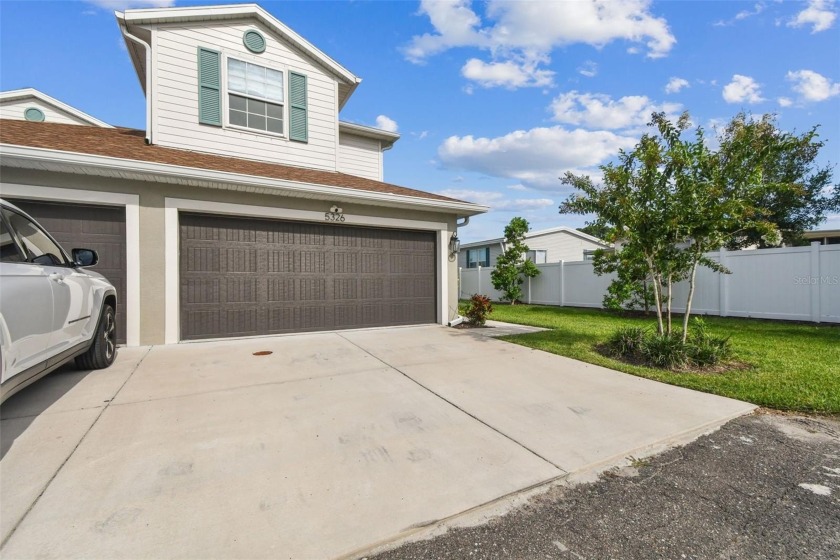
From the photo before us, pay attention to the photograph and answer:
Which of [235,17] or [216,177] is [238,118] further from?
[216,177]

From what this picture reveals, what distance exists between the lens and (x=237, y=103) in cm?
795

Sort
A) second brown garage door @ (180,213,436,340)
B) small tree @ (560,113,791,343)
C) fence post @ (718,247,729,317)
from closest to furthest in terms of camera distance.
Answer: small tree @ (560,113,791,343) < second brown garage door @ (180,213,436,340) < fence post @ (718,247,729,317)

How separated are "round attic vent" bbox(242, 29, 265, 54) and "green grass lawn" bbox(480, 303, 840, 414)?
8309 millimetres

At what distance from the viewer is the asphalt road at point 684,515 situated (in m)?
1.69

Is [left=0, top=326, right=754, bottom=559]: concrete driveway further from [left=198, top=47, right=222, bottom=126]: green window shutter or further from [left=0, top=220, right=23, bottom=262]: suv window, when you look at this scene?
[left=198, top=47, right=222, bottom=126]: green window shutter

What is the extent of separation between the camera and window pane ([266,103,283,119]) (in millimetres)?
8289

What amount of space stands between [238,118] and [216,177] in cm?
281

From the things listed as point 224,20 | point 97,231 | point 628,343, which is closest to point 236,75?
point 224,20

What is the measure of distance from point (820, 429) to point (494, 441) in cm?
278

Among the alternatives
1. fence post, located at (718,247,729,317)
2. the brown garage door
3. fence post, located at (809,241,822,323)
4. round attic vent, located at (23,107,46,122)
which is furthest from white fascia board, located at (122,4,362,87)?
fence post, located at (809,241,822,323)

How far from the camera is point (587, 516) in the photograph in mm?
1930

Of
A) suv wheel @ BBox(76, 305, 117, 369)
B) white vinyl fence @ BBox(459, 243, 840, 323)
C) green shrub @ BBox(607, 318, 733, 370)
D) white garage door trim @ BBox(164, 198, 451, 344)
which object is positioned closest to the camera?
suv wheel @ BBox(76, 305, 117, 369)

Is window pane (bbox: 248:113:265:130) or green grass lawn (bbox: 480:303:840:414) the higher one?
window pane (bbox: 248:113:265:130)

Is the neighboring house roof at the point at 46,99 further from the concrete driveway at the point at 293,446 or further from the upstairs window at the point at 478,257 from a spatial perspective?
the upstairs window at the point at 478,257
